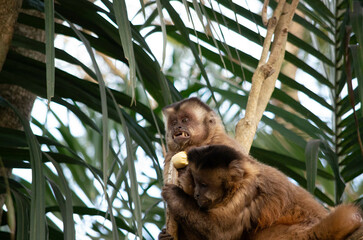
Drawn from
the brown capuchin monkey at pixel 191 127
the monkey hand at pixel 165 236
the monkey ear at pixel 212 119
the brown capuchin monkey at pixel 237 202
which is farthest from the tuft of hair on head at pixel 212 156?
the monkey ear at pixel 212 119

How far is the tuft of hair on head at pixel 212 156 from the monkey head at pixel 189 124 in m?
0.85

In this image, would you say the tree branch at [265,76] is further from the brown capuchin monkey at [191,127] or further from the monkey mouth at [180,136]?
the monkey mouth at [180,136]

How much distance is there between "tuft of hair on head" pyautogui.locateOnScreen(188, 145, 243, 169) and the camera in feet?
10.5

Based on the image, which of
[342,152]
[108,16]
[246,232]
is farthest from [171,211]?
[342,152]

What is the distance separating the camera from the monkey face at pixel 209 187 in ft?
10.3

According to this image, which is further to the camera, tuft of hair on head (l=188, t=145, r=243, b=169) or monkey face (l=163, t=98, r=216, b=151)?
monkey face (l=163, t=98, r=216, b=151)

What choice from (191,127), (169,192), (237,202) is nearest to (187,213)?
(169,192)

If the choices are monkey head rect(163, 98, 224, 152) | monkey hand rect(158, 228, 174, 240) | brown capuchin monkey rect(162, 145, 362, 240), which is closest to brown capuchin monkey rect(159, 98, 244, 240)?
monkey head rect(163, 98, 224, 152)

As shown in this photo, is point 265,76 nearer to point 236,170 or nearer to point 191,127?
point 236,170

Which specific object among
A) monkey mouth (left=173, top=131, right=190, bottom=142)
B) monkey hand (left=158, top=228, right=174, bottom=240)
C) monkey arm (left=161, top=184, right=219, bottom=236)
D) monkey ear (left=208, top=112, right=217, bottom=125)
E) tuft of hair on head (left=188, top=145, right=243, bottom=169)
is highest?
monkey ear (left=208, top=112, right=217, bottom=125)

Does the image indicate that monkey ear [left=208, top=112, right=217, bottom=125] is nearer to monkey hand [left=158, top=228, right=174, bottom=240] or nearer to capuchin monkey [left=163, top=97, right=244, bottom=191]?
capuchin monkey [left=163, top=97, right=244, bottom=191]

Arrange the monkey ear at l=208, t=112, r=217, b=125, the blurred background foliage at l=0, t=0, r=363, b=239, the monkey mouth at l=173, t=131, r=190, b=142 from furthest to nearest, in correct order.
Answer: the monkey ear at l=208, t=112, r=217, b=125
the monkey mouth at l=173, t=131, r=190, b=142
the blurred background foliage at l=0, t=0, r=363, b=239

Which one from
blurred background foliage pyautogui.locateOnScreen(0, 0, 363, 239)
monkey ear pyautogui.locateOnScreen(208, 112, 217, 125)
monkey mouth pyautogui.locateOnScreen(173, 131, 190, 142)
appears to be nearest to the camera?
blurred background foliage pyautogui.locateOnScreen(0, 0, 363, 239)

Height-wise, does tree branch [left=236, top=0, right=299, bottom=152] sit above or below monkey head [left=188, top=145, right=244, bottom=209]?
above
